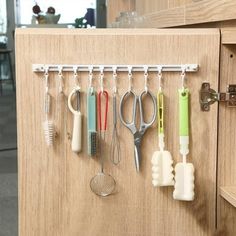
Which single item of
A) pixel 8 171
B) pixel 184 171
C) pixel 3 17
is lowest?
pixel 8 171

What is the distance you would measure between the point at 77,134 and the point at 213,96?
249 millimetres

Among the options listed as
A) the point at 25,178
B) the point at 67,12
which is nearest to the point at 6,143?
the point at 67,12

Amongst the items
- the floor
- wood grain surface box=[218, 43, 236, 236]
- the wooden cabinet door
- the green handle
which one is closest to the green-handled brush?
the wooden cabinet door

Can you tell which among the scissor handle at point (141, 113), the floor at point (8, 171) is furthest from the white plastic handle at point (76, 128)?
the floor at point (8, 171)

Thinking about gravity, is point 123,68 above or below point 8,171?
above

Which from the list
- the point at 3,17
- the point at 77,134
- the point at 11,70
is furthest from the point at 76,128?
the point at 3,17

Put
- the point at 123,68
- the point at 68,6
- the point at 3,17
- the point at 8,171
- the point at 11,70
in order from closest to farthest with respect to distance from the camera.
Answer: the point at 123,68 < the point at 8,171 < the point at 11,70 < the point at 68,6 < the point at 3,17

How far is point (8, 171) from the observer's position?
3.10 metres

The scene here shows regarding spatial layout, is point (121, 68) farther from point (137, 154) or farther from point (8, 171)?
point (8, 171)

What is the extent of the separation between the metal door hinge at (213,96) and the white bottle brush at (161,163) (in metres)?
0.07

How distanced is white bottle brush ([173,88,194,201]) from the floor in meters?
1.51

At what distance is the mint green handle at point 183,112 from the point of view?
2.67 ft

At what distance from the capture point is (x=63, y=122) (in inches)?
32.5

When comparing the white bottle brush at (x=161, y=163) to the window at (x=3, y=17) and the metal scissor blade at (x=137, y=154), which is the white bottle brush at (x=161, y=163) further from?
the window at (x=3, y=17)
